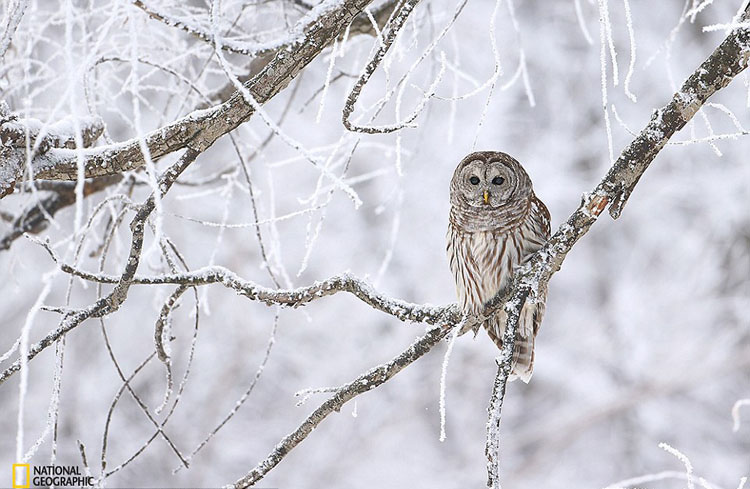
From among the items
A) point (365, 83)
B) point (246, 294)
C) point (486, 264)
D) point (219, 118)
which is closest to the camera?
point (365, 83)

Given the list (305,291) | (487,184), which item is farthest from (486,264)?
(305,291)

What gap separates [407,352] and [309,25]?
65 centimetres

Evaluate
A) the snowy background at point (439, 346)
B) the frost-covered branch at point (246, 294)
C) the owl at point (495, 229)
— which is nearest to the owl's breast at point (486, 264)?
the owl at point (495, 229)

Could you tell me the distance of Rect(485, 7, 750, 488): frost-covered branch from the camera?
1.49m

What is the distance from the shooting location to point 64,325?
5.27ft

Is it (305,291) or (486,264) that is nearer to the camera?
(305,291)

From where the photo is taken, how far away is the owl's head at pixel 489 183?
8.19 ft

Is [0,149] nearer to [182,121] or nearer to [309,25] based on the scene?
[182,121]

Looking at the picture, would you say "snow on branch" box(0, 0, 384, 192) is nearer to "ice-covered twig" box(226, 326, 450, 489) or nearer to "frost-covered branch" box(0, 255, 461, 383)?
"frost-covered branch" box(0, 255, 461, 383)

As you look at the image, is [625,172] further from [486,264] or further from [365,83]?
[486,264]

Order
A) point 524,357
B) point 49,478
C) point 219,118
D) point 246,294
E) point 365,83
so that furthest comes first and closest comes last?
point 524,357 → point 49,478 → point 246,294 → point 219,118 → point 365,83

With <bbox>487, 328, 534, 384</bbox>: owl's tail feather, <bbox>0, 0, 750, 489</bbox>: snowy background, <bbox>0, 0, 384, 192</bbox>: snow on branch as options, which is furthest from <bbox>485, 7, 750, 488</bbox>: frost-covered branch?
<bbox>0, 0, 750, 489</bbox>: snowy background

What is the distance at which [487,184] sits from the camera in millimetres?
2512

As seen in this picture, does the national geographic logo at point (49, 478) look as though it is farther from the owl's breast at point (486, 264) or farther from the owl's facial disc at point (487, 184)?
the owl's facial disc at point (487, 184)
